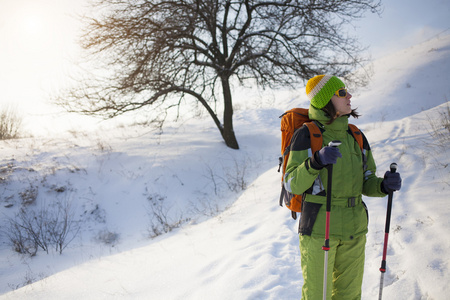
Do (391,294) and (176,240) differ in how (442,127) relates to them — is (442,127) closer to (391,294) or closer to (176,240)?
(391,294)

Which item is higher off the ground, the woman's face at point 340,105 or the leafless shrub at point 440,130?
the woman's face at point 340,105

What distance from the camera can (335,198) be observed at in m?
1.68

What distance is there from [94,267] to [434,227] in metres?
4.82

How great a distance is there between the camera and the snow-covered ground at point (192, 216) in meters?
2.73

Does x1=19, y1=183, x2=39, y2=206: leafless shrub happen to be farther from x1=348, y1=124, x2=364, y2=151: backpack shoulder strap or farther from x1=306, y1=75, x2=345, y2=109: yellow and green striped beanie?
x1=348, y1=124, x2=364, y2=151: backpack shoulder strap

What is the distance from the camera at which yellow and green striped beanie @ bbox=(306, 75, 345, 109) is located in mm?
1714

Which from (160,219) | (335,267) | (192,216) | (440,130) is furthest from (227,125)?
(335,267)

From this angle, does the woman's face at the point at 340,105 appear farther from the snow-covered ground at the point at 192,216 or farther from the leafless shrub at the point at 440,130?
the leafless shrub at the point at 440,130

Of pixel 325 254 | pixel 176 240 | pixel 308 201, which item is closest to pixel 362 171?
pixel 308 201

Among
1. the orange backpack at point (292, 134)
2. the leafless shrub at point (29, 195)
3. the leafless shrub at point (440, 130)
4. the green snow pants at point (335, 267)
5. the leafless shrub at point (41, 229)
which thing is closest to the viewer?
the green snow pants at point (335, 267)

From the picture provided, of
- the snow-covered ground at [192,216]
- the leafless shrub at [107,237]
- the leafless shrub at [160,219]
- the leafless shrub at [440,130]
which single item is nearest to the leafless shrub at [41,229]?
the snow-covered ground at [192,216]

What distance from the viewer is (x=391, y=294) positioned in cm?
232

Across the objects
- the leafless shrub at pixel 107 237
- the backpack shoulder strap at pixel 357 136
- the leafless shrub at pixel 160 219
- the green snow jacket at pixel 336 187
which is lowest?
the leafless shrub at pixel 107 237

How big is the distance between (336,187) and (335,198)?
0.08 metres
